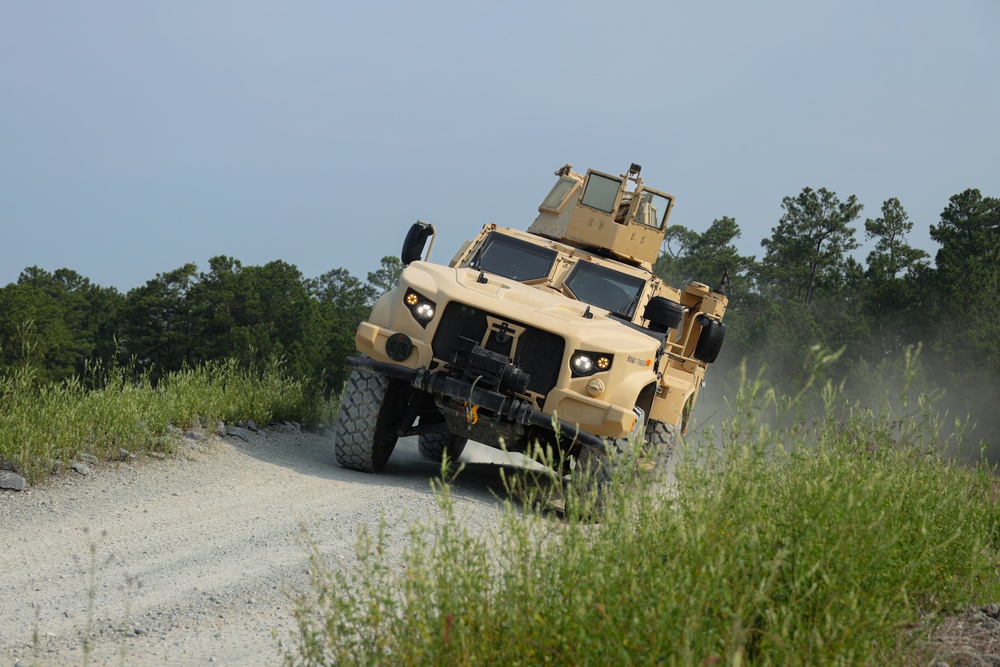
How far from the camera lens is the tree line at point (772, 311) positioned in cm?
2566

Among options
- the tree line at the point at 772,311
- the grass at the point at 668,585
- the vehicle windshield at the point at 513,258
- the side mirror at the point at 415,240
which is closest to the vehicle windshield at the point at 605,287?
the vehicle windshield at the point at 513,258

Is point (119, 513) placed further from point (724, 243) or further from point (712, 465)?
point (724, 243)

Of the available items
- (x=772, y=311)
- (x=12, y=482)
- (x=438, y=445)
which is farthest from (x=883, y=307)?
(x=12, y=482)

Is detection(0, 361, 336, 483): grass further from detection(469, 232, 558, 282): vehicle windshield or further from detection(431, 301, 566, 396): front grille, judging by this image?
detection(469, 232, 558, 282): vehicle windshield

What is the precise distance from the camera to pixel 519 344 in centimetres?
819

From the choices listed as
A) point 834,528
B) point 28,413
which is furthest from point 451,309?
point 834,528

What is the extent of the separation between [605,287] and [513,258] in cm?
99

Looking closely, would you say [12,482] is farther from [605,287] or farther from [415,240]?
[605,287]

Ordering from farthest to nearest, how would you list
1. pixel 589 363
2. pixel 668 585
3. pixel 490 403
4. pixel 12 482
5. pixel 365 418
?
pixel 365 418 → pixel 589 363 → pixel 490 403 → pixel 12 482 → pixel 668 585

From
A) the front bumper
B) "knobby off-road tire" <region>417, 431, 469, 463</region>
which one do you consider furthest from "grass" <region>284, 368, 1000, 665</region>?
"knobby off-road tire" <region>417, 431, 469, 463</region>

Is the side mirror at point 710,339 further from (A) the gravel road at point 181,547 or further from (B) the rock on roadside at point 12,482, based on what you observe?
(B) the rock on roadside at point 12,482

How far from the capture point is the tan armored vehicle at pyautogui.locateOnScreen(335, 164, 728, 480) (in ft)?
26.3

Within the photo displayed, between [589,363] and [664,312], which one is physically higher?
[664,312]

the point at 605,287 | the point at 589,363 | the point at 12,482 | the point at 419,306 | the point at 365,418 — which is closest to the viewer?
the point at 12,482
